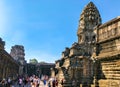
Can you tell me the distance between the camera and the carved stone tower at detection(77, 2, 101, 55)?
128 ft

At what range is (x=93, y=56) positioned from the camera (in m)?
15.1

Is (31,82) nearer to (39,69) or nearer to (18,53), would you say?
(39,69)

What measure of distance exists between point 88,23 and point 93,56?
2519 cm

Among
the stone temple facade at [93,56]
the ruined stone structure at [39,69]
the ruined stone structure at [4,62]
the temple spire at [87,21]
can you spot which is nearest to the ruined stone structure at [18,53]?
the ruined stone structure at [39,69]

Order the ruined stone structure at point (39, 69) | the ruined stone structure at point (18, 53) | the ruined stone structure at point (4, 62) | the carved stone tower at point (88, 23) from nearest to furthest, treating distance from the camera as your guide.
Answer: the ruined stone structure at point (4, 62)
the carved stone tower at point (88, 23)
the ruined stone structure at point (39, 69)
the ruined stone structure at point (18, 53)

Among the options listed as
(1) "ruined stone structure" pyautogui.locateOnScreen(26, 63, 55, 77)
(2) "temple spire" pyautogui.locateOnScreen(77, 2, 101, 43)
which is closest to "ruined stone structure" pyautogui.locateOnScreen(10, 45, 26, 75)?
(1) "ruined stone structure" pyautogui.locateOnScreen(26, 63, 55, 77)

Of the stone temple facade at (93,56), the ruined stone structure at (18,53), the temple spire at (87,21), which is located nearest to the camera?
the stone temple facade at (93,56)

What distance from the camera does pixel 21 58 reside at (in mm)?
87438

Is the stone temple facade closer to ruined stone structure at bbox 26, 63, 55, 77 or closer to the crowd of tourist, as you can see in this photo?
the crowd of tourist

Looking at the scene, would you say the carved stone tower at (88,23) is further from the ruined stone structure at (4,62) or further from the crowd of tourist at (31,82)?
the ruined stone structure at (4,62)

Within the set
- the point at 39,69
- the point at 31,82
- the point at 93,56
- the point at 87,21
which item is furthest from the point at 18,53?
the point at 93,56

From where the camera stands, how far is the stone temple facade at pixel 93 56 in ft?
42.7

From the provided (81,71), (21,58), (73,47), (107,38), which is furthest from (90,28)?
(21,58)

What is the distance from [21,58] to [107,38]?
75.1 metres
